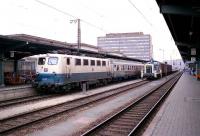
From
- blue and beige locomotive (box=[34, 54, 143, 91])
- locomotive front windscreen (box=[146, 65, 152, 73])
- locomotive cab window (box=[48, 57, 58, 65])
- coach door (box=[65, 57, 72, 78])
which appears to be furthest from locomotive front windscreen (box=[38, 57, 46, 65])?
locomotive front windscreen (box=[146, 65, 152, 73])

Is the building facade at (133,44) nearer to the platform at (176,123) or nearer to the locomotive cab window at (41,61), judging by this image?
the locomotive cab window at (41,61)

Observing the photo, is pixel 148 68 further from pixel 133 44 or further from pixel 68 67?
pixel 133 44

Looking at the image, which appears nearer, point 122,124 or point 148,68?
point 122,124

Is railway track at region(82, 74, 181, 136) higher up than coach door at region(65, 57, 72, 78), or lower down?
lower down

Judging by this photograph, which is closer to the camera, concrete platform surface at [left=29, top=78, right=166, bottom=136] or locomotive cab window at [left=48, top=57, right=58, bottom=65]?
concrete platform surface at [left=29, top=78, right=166, bottom=136]

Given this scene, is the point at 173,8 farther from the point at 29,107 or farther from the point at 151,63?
the point at 151,63

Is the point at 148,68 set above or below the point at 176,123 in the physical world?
above

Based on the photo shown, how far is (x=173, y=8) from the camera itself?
18469 mm

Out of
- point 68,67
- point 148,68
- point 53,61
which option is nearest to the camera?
point 53,61

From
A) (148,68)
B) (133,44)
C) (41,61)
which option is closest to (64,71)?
(41,61)

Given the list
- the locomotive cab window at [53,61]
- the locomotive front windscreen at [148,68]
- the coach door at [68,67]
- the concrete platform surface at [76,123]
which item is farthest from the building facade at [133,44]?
the concrete platform surface at [76,123]

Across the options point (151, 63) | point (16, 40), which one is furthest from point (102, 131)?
point (151, 63)

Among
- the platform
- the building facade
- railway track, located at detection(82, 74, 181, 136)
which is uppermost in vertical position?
the building facade

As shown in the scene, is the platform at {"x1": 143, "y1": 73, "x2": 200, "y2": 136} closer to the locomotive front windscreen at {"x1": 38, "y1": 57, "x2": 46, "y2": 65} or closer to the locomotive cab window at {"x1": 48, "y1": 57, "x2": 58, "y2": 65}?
the locomotive cab window at {"x1": 48, "y1": 57, "x2": 58, "y2": 65}
